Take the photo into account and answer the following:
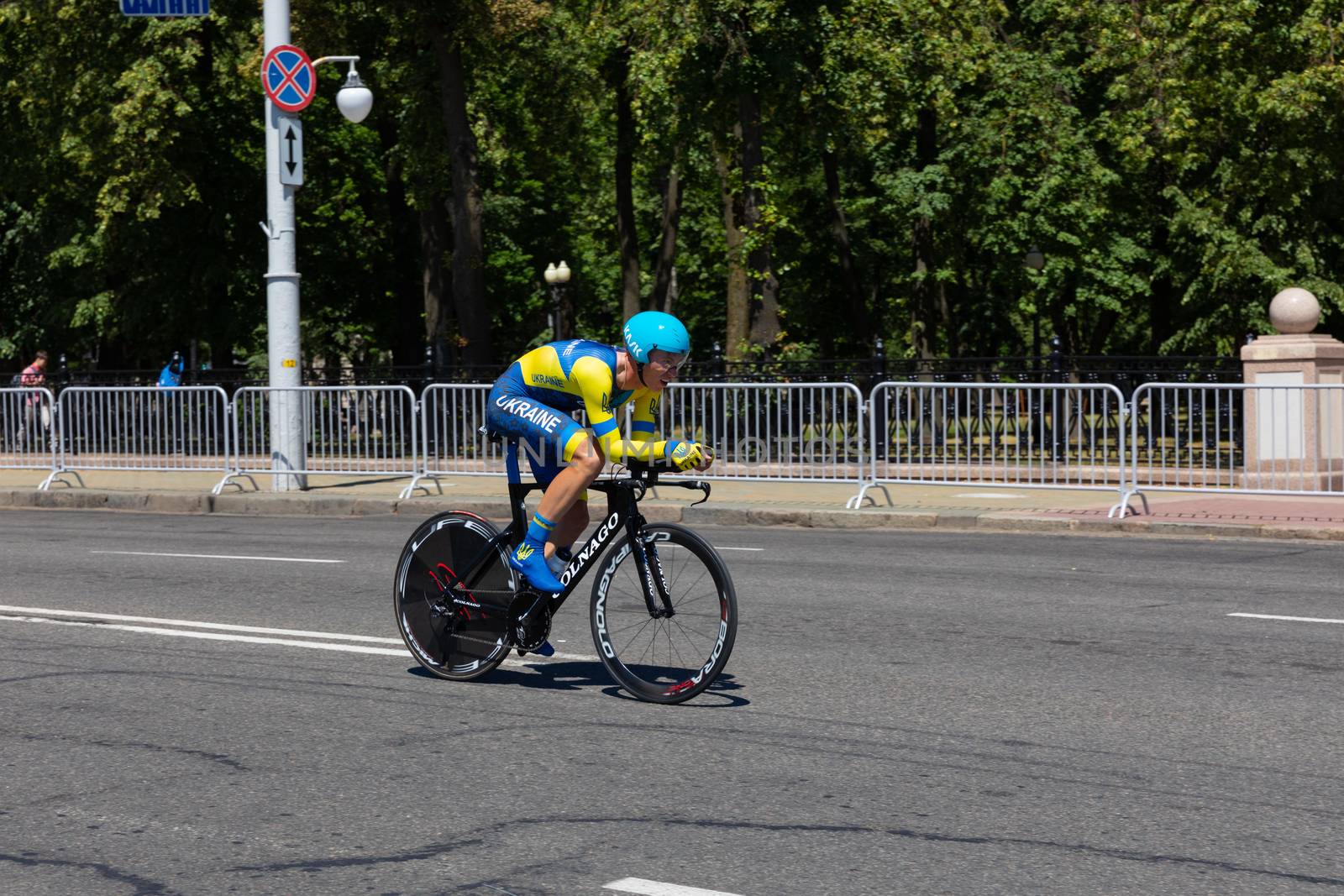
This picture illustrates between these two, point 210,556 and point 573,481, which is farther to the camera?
point 210,556

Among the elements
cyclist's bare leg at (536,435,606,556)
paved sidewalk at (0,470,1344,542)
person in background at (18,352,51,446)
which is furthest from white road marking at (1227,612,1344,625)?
person in background at (18,352,51,446)

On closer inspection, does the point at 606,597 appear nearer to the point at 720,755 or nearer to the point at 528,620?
the point at 528,620

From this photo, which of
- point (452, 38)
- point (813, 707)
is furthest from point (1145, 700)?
point (452, 38)

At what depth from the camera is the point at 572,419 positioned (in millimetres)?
7008

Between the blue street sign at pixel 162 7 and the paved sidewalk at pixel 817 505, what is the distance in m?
5.26

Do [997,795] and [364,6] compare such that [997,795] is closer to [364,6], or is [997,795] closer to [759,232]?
[759,232]

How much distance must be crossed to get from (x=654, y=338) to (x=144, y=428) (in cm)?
1533

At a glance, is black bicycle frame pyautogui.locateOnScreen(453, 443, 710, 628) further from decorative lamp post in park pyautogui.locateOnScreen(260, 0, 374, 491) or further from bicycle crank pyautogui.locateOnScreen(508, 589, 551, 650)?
decorative lamp post in park pyautogui.locateOnScreen(260, 0, 374, 491)

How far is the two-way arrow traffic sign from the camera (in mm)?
19219

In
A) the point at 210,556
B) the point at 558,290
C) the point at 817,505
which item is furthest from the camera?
the point at 558,290

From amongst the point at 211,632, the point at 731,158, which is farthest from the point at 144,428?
the point at 731,158

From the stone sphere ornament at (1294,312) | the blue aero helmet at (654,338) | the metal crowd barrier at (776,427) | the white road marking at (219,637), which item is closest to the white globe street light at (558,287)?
the metal crowd barrier at (776,427)

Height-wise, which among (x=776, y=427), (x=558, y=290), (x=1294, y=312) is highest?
(x=558, y=290)

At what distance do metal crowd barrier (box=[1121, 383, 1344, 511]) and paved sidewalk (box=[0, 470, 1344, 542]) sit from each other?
25 centimetres
